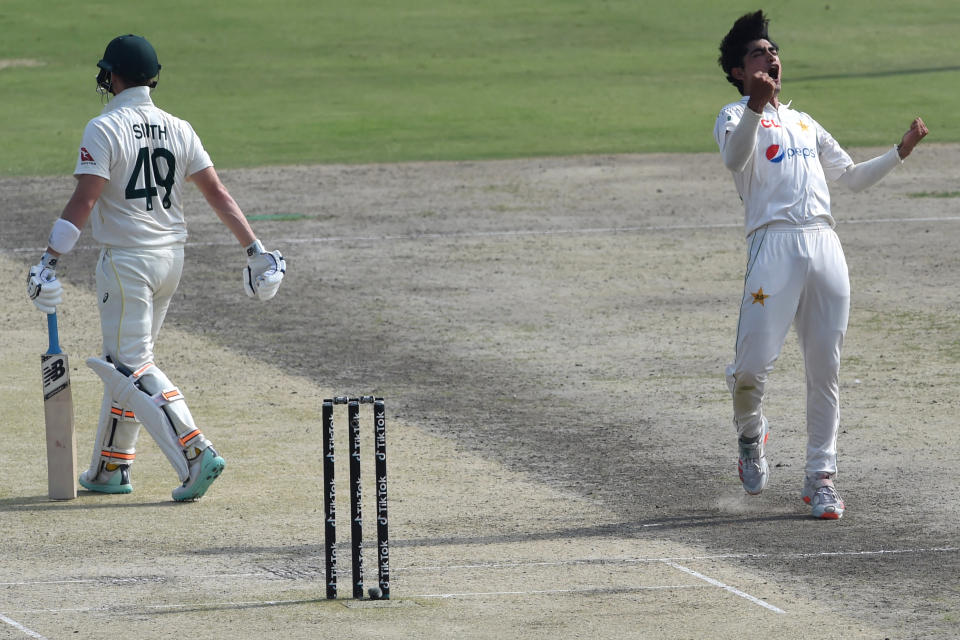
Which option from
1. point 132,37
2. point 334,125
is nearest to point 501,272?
point 132,37

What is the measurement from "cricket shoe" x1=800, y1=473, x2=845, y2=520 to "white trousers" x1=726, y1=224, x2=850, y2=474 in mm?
49

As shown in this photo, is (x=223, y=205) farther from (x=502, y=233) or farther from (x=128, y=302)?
(x=502, y=233)

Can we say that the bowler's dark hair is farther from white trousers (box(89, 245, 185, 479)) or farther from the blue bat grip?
the blue bat grip

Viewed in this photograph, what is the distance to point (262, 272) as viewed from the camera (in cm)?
905

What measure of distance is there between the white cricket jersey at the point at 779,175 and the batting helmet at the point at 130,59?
118 inches

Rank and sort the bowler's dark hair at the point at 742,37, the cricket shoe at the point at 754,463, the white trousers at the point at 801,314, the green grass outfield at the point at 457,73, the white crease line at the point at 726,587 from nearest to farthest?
the white crease line at the point at 726,587
the white trousers at the point at 801,314
the bowler's dark hair at the point at 742,37
the cricket shoe at the point at 754,463
the green grass outfield at the point at 457,73

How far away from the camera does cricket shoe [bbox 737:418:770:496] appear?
28.0ft

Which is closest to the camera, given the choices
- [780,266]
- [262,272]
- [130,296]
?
[780,266]

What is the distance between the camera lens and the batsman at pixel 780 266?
8195 mm

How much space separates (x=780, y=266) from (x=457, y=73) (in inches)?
1105

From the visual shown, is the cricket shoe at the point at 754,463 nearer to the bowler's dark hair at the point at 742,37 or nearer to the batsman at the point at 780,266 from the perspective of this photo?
the batsman at the point at 780,266

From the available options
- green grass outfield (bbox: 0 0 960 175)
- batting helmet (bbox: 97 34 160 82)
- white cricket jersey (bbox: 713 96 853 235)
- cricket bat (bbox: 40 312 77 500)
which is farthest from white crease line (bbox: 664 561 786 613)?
green grass outfield (bbox: 0 0 960 175)

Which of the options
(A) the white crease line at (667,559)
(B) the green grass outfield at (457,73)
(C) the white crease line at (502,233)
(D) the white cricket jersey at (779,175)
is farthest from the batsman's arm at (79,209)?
(B) the green grass outfield at (457,73)

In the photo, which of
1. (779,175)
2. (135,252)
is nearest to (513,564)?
(779,175)
